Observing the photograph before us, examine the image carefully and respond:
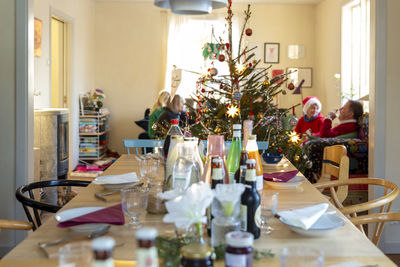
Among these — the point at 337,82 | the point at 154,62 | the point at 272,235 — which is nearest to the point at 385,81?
the point at 272,235

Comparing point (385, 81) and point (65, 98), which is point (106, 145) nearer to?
point (65, 98)

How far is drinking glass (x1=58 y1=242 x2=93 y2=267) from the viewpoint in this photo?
826mm

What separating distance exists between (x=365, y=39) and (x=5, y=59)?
16.5 feet

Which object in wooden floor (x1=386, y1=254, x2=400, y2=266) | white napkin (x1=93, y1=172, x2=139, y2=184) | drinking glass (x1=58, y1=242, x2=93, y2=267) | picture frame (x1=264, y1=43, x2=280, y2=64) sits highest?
picture frame (x1=264, y1=43, x2=280, y2=64)

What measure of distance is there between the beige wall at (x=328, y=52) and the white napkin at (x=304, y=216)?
6.35 meters

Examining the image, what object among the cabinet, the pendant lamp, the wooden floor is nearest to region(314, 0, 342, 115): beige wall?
the cabinet

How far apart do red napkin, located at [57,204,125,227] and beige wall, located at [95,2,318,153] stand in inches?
299

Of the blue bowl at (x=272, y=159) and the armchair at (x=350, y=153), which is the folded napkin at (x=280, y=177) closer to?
the blue bowl at (x=272, y=159)

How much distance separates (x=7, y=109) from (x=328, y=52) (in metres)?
5.99

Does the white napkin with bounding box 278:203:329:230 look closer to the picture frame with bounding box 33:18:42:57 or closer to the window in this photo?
the picture frame with bounding box 33:18:42:57

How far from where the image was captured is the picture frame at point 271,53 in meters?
9.01

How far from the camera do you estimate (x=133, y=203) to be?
1465 mm

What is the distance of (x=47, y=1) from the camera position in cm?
614

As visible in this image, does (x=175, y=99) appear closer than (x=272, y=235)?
No
